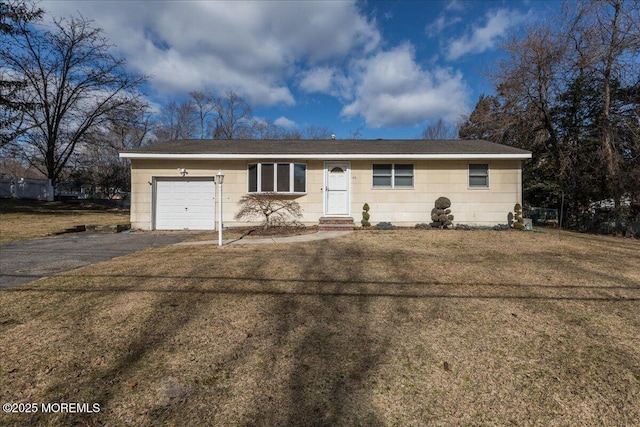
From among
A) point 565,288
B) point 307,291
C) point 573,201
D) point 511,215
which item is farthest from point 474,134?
point 307,291

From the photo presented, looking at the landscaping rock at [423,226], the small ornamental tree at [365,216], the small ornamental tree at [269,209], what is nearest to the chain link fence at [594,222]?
the landscaping rock at [423,226]

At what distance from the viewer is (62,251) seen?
7.32 meters

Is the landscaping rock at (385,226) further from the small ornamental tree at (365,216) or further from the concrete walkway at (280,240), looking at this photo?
the concrete walkway at (280,240)

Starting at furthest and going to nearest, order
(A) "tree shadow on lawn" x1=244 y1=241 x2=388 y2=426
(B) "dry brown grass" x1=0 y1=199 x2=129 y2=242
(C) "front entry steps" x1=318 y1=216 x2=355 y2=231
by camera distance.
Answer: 1. (C) "front entry steps" x1=318 y1=216 x2=355 y2=231
2. (B) "dry brown grass" x1=0 y1=199 x2=129 y2=242
3. (A) "tree shadow on lawn" x1=244 y1=241 x2=388 y2=426

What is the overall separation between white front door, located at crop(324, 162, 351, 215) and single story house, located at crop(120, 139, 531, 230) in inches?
1.5

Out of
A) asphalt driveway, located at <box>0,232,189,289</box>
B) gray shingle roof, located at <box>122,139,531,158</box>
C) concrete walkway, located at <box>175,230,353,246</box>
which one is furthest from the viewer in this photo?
gray shingle roof, located at <box>122,139,531,158</box>

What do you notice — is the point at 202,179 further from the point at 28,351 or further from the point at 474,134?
the point at 474,134

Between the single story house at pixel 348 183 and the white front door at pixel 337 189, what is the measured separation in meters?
0.04

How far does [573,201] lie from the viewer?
50.0 feet

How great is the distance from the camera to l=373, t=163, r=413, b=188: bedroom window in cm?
1180

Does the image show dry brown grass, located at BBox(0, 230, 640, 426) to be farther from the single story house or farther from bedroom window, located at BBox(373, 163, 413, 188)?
bedroom window, located at BBox(373, 163, 413, 188)


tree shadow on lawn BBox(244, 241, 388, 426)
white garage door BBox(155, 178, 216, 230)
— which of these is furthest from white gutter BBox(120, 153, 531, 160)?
tree shadow on lawn BBox(244, 241, 388, 426)

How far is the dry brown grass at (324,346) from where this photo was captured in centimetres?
216

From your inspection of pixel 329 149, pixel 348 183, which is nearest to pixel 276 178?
pixel 329 149
